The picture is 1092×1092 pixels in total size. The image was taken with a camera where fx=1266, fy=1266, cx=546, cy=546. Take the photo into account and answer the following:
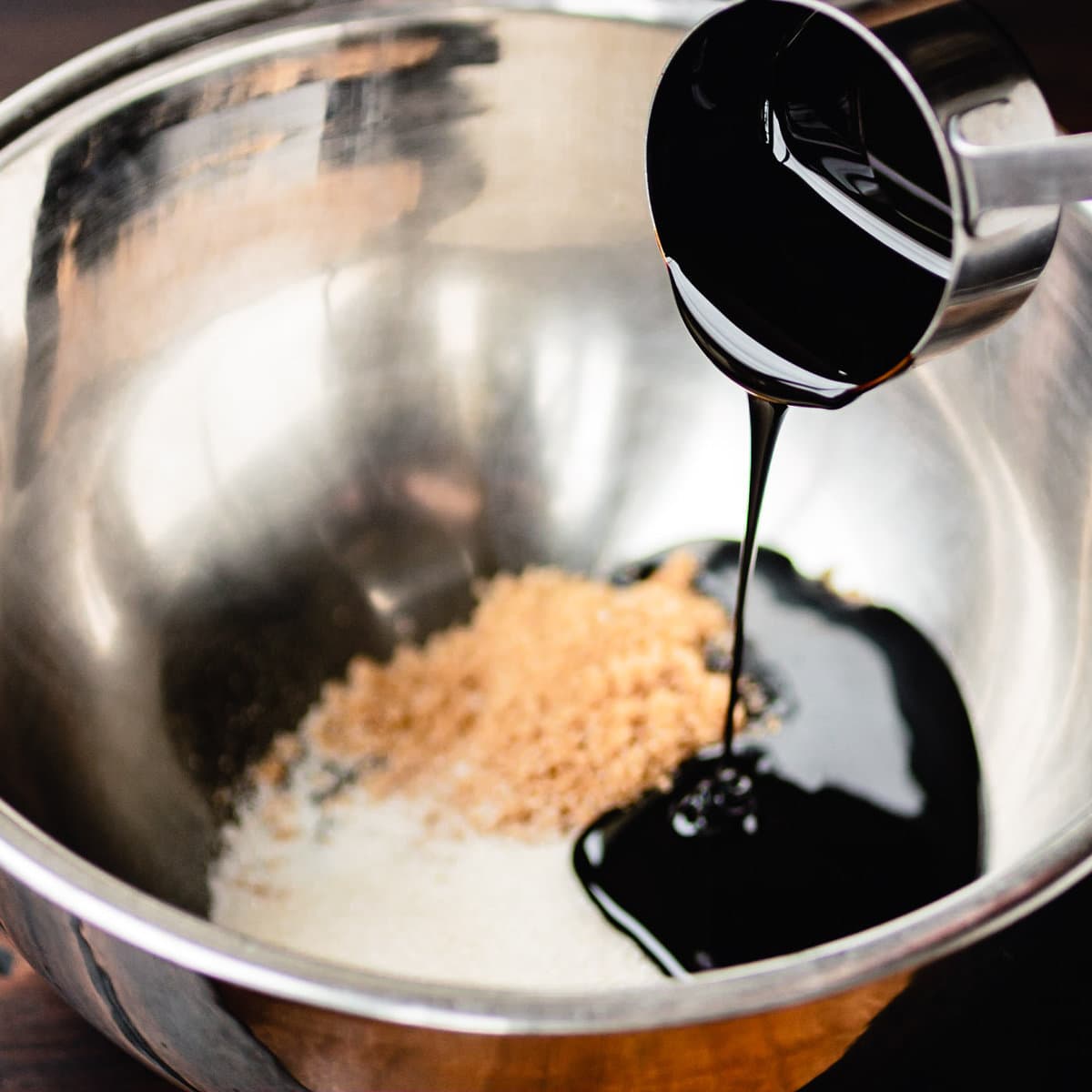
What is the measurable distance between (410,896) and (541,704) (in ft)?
0.48

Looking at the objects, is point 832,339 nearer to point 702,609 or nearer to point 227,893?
point 702,609

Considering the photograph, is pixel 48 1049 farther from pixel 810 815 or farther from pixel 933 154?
pixel 933 154

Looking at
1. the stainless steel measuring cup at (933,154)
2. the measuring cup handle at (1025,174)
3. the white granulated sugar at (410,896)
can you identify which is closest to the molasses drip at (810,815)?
the white granulated sugar at (410,896)

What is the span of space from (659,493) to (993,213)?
43 centimetres

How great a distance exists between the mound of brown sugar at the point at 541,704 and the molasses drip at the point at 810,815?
0.03 metres

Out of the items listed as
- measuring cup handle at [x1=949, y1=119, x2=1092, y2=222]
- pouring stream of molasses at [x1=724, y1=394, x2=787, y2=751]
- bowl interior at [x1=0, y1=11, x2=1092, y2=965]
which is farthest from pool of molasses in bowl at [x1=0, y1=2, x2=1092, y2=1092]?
measuring cup handle at [x1=949, y1=119, x2=1092, y2=222]

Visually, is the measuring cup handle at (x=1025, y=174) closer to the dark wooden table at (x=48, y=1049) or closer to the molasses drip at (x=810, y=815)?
the molasses drip at (x=810, y=815)

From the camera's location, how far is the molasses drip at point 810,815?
26.6 inches

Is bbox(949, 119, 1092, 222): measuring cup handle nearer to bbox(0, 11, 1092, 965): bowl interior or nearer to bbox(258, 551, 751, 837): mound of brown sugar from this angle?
bbox(0, 11, 1092, 965): bowl interior

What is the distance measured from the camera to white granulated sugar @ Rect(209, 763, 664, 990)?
26.8 inches

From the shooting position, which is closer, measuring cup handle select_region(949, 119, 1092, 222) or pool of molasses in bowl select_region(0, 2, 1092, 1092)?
measuring cup handle select_region(949, 119, 1092, 222)

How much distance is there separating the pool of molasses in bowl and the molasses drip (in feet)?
0.08

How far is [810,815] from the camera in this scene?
0.73 m

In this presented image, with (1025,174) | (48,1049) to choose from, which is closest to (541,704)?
(48,1049)
